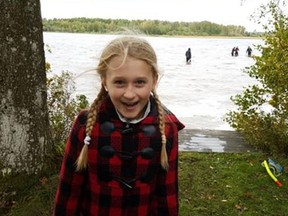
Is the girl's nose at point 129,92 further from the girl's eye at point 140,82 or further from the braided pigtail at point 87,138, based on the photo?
the braided pigtail at point 87,138

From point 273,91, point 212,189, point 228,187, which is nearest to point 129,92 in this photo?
point 212,189

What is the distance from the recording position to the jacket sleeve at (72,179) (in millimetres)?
2049

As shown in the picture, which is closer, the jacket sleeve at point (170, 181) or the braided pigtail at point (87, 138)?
the braided pigtail at point (87, 138)

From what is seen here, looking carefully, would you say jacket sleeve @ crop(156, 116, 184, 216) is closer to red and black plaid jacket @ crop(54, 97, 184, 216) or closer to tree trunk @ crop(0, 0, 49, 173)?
red and black plaid jacket @ crop(54, 97, 184, 216)

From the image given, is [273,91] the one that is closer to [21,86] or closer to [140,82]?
[21,86]

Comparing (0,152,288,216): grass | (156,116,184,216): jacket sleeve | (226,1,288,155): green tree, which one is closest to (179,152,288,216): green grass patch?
(0,152,288,216): grass

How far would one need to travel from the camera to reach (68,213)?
7.10 ft

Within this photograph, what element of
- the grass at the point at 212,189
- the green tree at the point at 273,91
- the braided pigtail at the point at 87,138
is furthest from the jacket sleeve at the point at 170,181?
the green tree at the point at 273,91

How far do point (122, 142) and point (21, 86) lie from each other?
1.91m

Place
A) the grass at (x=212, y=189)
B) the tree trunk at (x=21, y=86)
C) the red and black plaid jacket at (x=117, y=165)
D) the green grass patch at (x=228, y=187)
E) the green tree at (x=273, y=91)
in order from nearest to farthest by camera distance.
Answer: the red and black plaid jacket at (x=117, y=165)
the tree trunk at (x=21, y=86)
the grass at (x=212, y=189)
the green grass patch at (x=228, y=187)
the green tree at (x=273, y=91)

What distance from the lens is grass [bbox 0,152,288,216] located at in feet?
12.2

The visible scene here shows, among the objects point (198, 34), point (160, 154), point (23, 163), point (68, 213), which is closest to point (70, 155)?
point (68, 213)

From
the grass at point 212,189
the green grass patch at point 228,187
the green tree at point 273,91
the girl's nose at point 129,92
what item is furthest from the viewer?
the green tree at point 273,91

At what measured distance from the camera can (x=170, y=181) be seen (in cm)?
215
